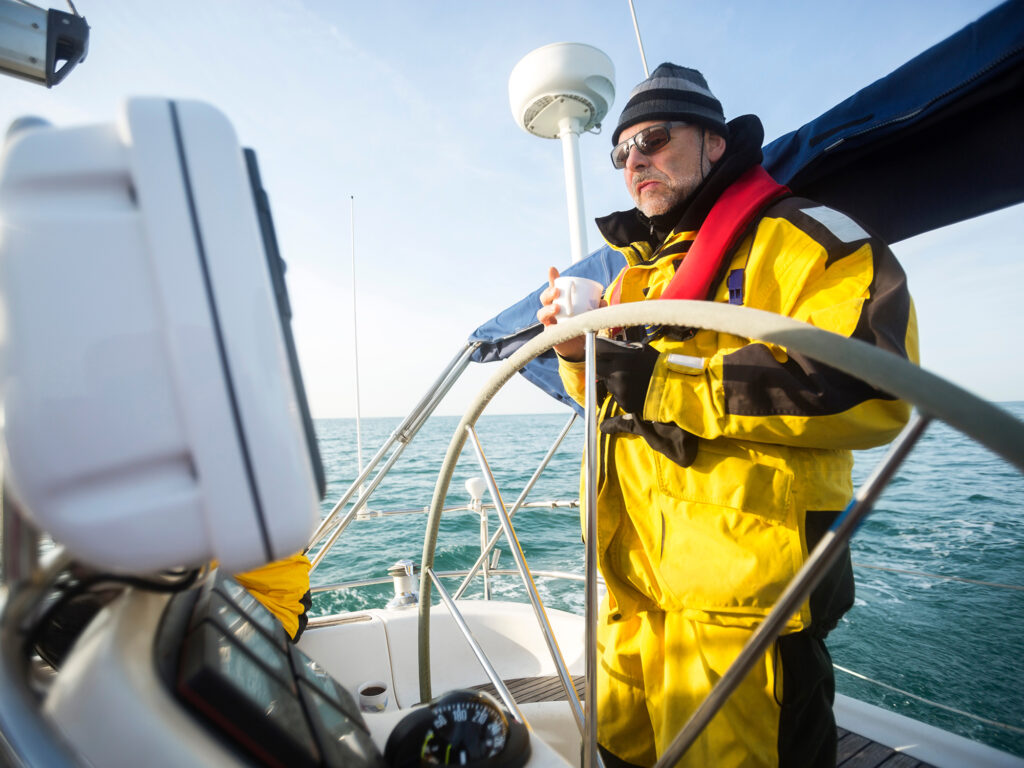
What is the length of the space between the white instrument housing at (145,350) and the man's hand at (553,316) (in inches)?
26.1

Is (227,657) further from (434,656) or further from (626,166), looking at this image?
(434,656)

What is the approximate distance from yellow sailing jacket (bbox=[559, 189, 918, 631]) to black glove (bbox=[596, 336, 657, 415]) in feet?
0.06

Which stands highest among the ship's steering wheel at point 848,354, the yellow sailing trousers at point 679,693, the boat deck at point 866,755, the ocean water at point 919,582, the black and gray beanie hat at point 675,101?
the black and gray beanie hat at point 675,101

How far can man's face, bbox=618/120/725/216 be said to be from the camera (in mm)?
1191

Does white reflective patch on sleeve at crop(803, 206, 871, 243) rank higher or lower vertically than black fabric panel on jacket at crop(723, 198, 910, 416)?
higher

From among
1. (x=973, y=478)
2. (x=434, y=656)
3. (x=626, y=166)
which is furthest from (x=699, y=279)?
(x=973, y=478)

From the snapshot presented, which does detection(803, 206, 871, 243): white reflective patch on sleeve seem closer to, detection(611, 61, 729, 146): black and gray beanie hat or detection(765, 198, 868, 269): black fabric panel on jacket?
detection(765, 198, 868, 269): black fabric panel on jacket

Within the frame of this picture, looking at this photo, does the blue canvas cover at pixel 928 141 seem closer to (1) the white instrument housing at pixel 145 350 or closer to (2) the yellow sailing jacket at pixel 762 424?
(2) the yellow sailing jacket at pixel 762 424

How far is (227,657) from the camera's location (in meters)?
0.39

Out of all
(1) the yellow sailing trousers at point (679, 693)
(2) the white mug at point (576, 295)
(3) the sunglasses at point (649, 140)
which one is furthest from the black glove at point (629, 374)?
(3) the sunglasses at point (649, 140)

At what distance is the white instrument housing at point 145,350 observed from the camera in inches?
11.4

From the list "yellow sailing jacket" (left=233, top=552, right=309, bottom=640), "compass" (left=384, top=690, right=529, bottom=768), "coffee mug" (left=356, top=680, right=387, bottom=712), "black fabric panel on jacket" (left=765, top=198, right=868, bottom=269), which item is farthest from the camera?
"yellow sailing jacket" (left=233, top=552, right=309, bottom=640)

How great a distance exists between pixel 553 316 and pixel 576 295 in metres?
0.08

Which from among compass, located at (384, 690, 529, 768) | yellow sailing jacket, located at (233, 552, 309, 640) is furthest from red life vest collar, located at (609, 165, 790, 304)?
yellow sailing jacket, located at (233, 552, 309, 640)
